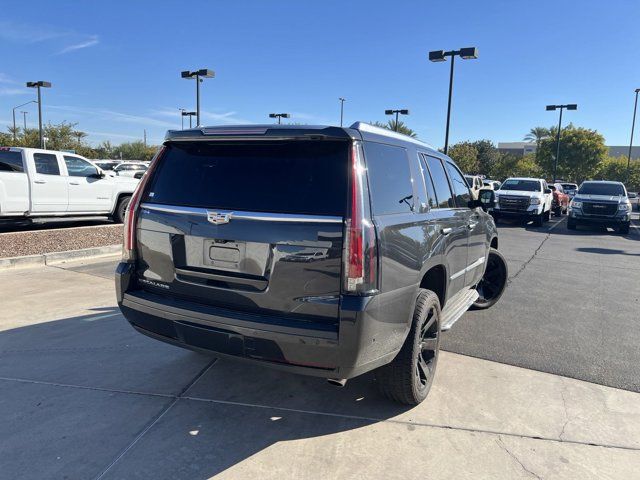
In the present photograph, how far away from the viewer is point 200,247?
293 centimetres

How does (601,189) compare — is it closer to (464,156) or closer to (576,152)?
(576,152)

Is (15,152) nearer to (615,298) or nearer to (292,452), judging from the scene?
(292,452)

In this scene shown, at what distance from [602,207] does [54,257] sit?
16768mm

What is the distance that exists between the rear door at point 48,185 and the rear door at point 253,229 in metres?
8.79

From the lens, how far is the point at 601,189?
57.1 feet

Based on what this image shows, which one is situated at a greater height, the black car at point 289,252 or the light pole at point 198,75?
the light pole at point 198,75

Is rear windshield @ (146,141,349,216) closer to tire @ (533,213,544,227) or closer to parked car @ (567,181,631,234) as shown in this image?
parked car @ (567,181,631,234)

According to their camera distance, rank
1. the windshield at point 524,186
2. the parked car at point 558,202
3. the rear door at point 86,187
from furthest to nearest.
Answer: the parked car at point 558,202, the windshield at point 524,186, the rear door at point 86,187

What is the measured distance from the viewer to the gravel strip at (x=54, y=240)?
8383mm

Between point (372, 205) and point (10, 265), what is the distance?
7431 millimetres

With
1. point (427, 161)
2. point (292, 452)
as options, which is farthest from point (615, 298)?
point (292, 452)

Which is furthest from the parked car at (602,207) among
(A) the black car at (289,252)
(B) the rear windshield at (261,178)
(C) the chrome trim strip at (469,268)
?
(B) the rear windshield at (261,178)

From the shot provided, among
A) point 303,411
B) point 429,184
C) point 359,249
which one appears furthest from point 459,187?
point 303,411

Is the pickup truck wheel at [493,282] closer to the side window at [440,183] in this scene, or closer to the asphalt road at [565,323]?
the asphalt road at [565,323]
